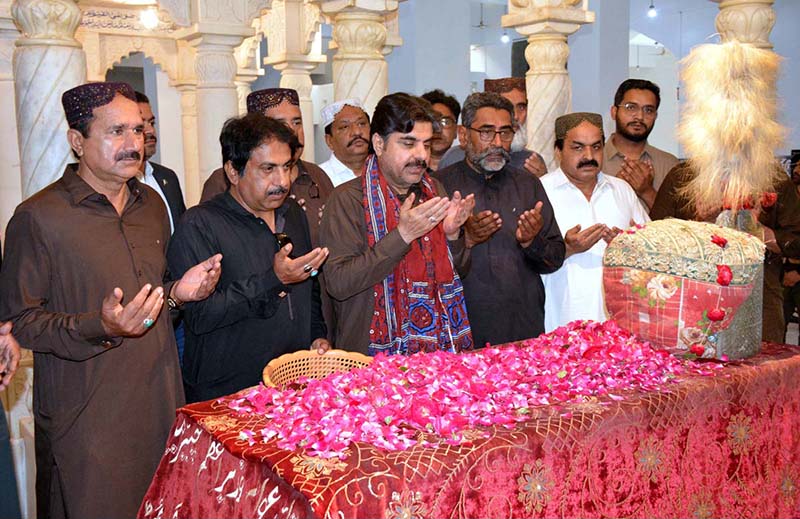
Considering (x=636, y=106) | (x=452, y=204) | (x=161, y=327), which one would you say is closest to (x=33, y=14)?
(x=161, y=327)

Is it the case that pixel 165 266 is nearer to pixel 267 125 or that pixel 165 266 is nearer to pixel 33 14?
pixel 267 125

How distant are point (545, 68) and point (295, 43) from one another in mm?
5790

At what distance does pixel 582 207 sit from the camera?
3.92 metres

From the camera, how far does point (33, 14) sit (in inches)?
163

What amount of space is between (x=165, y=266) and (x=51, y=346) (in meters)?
0.53

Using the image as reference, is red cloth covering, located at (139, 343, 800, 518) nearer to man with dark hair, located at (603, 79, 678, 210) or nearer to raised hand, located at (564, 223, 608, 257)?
raised hand, located at (564, 223, 608, 257)

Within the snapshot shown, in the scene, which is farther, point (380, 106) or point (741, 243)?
point (380, 106)

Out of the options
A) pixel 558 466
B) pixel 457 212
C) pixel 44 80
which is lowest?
pixel 558 466

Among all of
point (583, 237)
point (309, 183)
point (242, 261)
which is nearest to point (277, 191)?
point (242, 261)

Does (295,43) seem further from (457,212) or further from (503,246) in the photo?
(457,212)

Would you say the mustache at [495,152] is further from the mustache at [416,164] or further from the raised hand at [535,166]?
the raised hand at [535,166]

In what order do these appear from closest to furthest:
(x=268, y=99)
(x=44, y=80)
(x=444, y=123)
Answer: (x=268, y=99)
(x=44, y=80)
(x=444, y=123)

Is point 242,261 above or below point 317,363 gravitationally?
above

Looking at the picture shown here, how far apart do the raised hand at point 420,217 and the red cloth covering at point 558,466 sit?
2.84 feet
